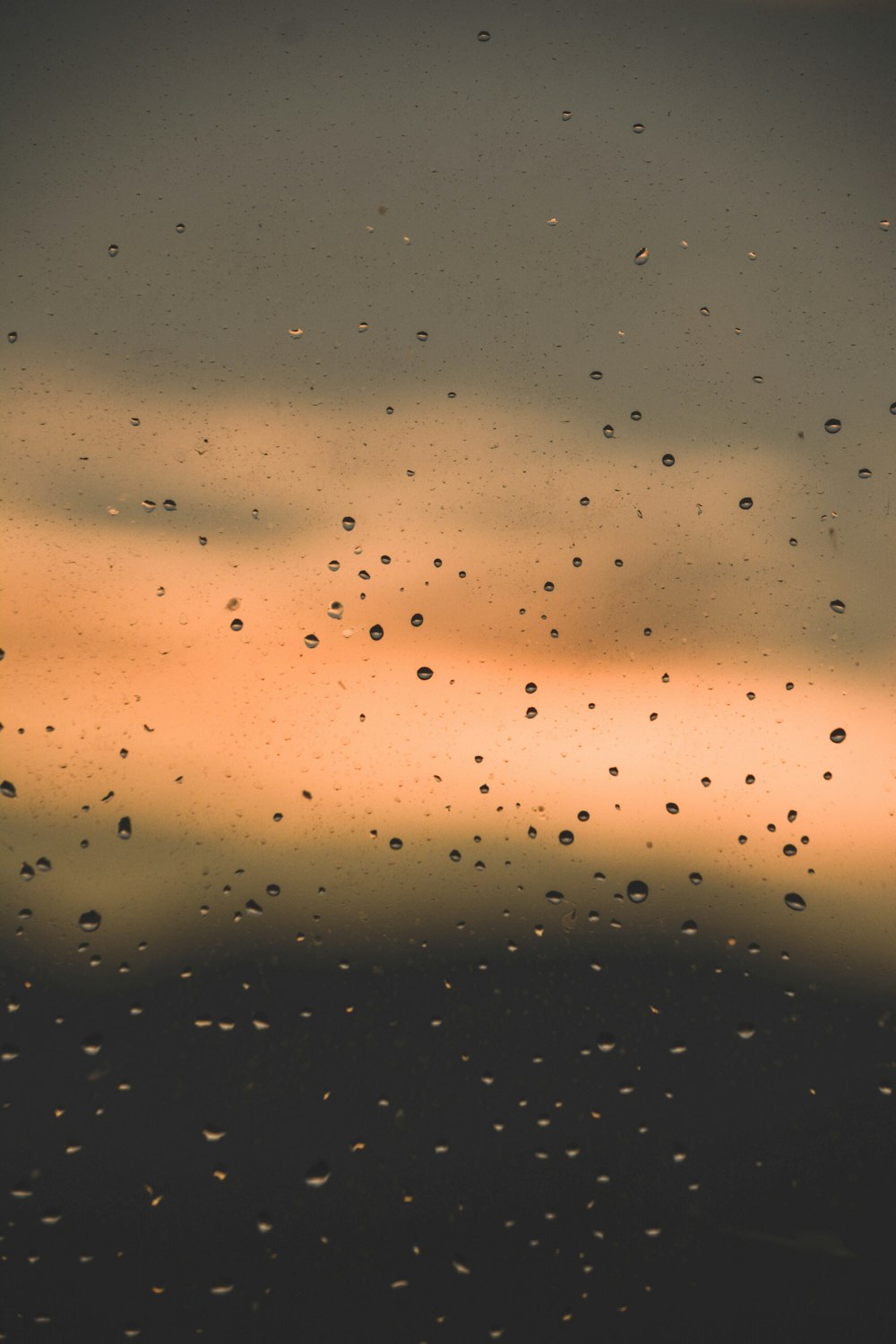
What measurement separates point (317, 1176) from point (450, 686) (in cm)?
46

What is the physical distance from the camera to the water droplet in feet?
2.83

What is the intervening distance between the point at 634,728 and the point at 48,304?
73 cm

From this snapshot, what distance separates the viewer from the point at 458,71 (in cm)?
99

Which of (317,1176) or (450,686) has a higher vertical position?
(450,686)

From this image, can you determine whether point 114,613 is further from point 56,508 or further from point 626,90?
point 626,90

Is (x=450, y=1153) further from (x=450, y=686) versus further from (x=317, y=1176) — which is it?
(x=450, y=686)

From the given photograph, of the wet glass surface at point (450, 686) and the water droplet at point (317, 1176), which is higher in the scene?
A: the wet glass surface at point (450, 686)

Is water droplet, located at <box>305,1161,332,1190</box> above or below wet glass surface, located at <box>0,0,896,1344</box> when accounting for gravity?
below

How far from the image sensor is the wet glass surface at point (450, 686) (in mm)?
867

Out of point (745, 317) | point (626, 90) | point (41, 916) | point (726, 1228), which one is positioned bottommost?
point (726, 1228)

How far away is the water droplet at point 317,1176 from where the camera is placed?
2.83ft

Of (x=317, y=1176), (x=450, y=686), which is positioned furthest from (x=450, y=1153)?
(x=450, y=686)

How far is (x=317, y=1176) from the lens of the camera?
2.83 feet

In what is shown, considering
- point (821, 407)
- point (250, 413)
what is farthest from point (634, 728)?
point (250, 413)
